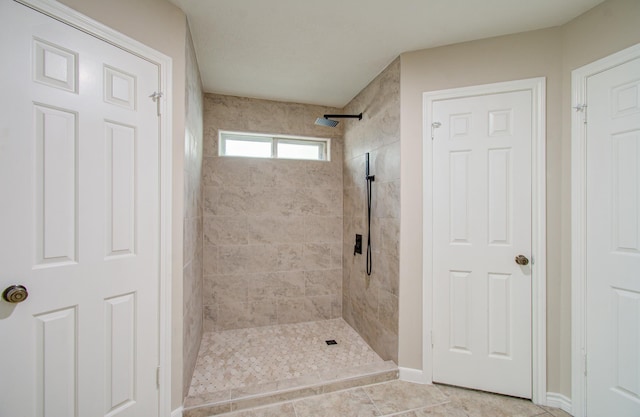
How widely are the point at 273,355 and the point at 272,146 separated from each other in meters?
2.23

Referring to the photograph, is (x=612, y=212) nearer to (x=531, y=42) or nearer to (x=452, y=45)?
(x=531, y=42)

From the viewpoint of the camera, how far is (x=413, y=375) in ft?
6.54

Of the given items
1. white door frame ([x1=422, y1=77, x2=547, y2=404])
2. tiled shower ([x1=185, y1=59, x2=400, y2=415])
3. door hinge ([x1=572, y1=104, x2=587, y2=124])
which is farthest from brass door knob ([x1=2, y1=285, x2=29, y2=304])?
door hinge ([x1=572, y1=104, x2=587, y2=124])

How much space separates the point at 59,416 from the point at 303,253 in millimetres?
2208

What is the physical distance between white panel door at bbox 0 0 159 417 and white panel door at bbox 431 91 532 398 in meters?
1.96

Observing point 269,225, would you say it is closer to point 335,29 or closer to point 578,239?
point 335,29

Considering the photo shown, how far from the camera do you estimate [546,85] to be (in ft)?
5.77

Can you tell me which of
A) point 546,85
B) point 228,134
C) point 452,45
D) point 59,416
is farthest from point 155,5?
point 546,85

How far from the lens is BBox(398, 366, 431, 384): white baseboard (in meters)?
1.97

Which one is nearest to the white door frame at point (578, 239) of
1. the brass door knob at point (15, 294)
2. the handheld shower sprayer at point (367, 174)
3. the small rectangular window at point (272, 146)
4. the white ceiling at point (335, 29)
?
the white ceiling at point (335, 29)

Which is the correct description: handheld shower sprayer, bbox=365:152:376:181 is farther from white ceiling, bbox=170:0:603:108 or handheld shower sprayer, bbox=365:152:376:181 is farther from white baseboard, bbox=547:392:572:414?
white baseboard, bbox=547:392:572:414

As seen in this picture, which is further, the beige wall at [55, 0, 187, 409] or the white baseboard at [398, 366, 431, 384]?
the white baseboard at [398, 366, 431, 384]

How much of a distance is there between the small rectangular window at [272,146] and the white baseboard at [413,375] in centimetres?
234

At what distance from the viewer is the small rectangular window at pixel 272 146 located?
2.97 m
